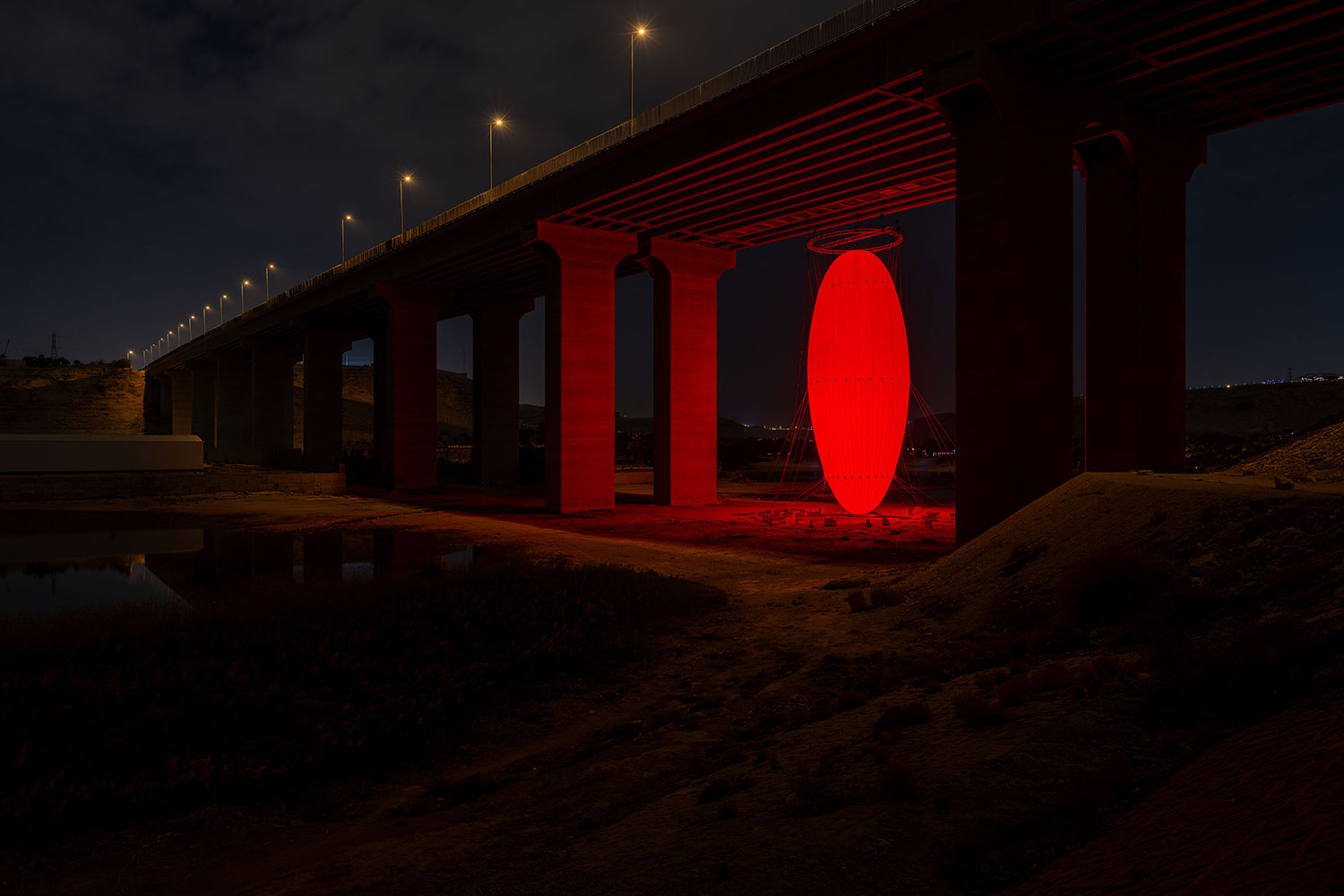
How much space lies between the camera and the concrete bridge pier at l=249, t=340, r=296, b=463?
69000 millimetres

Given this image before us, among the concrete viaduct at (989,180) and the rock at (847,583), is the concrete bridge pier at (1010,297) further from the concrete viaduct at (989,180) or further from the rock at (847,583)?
the rock at (847,583)

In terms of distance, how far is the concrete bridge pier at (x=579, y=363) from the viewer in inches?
1259

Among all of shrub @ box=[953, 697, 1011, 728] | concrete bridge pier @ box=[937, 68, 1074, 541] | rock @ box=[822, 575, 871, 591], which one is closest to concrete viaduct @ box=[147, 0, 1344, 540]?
concrete bridge pier @ box=[937, 68, 1074, 541]

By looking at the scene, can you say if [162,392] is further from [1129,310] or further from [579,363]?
[1129,310]

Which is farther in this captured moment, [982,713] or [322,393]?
[322,393]

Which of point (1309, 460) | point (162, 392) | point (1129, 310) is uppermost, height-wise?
point (162, 392)

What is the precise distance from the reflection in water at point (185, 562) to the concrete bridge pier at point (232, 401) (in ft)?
207

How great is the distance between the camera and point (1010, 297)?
16344mm

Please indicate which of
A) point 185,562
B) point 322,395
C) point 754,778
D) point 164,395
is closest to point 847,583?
point 754,778

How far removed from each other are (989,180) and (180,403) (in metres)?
113

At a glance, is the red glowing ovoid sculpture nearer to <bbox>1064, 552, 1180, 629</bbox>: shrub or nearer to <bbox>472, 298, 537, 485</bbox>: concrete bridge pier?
<bbox>1064, 552, 1180, 629</bbox>: shrub

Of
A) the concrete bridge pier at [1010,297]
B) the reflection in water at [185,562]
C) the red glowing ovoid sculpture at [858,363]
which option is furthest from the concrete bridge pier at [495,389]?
the concrete bridge pier at [1010,297]

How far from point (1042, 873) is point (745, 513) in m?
27.9

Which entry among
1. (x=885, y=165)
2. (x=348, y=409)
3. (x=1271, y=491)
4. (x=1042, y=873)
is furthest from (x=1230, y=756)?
(x=348, y=409)
